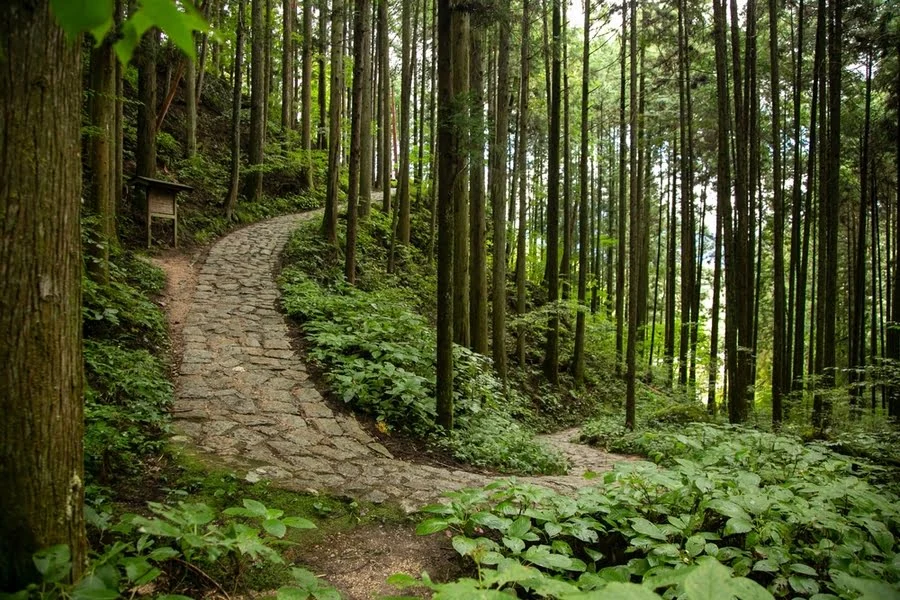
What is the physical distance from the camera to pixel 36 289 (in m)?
1.73

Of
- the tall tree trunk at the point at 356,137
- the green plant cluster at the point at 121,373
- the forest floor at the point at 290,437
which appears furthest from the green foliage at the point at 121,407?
the tall tree trunk at the point at 356,137

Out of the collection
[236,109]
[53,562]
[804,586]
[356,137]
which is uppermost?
[236,109]

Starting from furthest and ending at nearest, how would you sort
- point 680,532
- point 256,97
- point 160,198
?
point 256,97, point 160,198, point 680,532

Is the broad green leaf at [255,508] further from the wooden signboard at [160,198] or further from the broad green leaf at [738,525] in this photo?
the wooden signboard at [160,198]

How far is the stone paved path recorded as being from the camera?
388 cm

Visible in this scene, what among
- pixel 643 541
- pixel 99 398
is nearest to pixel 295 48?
pixel 99 398

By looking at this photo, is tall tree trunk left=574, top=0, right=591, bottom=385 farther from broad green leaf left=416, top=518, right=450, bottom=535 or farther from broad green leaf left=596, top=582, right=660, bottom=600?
broad green leaf left=596, top=582, right=660, bottom=600

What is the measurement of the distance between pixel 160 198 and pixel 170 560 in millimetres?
9508

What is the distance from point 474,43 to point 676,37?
631 centimetres

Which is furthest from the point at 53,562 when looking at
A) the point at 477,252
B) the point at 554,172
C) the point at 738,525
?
the point at 554,172

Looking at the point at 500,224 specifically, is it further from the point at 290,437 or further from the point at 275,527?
the point at 275,527

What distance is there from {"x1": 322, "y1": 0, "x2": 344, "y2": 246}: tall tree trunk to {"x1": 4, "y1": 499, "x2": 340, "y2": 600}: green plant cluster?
8.99 meters

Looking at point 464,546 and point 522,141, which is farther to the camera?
point 522,141

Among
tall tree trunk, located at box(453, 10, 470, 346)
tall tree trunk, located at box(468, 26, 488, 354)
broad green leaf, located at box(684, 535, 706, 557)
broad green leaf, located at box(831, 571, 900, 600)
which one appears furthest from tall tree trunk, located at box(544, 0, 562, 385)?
broad green leaf, located at box(831, 571, 900, 600)
